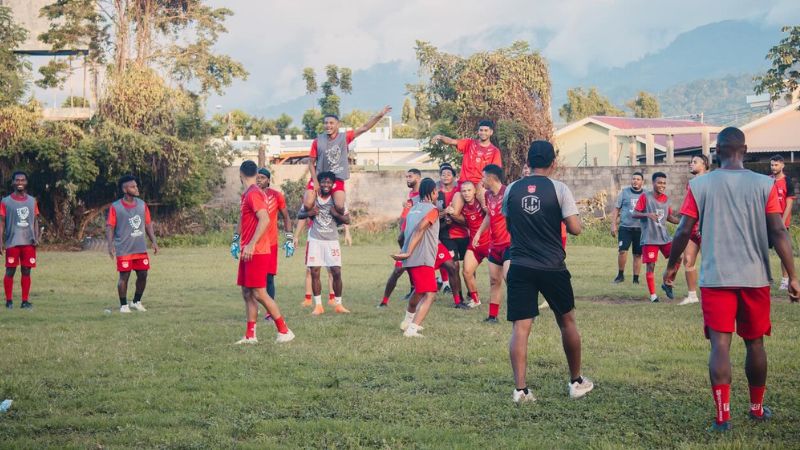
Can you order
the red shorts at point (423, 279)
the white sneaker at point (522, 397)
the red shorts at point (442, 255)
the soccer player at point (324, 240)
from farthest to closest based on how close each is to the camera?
the red shorts at point (442, 255) < the soccer player at point (324, 240) < the red shorts at point (423, 279) < the white sneaker at point (522, 397)

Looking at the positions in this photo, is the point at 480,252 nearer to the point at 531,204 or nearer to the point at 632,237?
the point at 632,237

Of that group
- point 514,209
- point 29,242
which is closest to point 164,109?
point 29,242

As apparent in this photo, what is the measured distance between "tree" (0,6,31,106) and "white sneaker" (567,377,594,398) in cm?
2853

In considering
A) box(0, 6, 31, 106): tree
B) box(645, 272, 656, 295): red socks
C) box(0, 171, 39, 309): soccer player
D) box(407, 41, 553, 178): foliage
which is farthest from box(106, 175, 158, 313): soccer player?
box(407, 41, 553, 178): foliage

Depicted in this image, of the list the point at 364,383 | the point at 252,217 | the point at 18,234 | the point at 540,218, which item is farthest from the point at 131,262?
the point at 540,218

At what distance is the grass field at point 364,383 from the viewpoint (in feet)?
22.5

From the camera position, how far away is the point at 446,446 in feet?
21.4

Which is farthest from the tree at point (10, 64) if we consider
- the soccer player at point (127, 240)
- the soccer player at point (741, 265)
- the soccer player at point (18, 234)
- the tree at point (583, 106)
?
the tree at point (583, 106)

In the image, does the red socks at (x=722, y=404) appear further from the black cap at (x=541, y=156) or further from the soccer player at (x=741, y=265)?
the black cap at (x=541, y=156)

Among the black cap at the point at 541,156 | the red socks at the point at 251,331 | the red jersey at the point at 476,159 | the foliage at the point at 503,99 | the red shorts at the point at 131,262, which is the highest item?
the foliage at the point at 503,99

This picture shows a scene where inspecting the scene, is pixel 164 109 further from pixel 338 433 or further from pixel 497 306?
pixel 338 433

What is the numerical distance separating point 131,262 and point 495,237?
5.97 meters

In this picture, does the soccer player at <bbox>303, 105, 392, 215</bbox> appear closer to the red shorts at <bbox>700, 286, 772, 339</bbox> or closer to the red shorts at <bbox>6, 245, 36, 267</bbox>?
the red shorts at <bbox>6, 245, 36, 267</bbox>

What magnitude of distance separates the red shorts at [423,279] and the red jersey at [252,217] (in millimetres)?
1894
